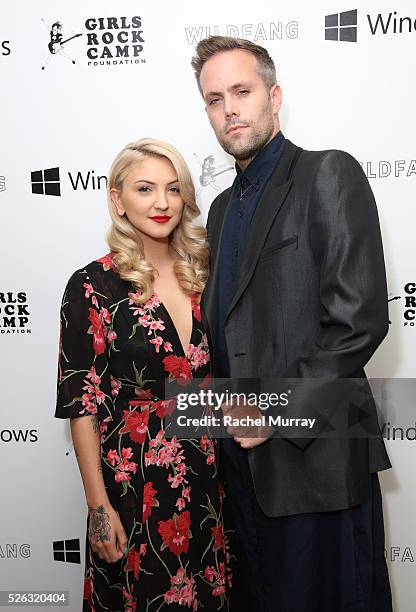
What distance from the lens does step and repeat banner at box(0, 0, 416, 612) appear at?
5.47 ft

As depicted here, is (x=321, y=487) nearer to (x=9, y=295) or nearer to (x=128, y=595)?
(x=128, y=595)

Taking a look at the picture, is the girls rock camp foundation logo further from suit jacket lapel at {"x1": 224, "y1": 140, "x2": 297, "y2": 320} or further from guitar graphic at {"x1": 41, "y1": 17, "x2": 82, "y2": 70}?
suit jacket lapel at {"x1": 224, "y1": 140, "x2": 297, "y2": 320}

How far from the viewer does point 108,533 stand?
4.62ft

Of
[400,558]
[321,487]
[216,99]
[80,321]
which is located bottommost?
[400,558]

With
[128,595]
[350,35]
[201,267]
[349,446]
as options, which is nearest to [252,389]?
[349,446]

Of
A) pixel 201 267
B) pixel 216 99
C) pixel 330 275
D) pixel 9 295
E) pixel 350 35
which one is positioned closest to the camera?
pixel 330 275

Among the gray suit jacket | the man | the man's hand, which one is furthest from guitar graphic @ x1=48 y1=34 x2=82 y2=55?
the man's hand

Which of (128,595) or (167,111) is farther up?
(167,111)

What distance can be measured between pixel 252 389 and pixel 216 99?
0.68 metres

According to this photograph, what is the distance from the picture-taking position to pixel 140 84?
5.66ft

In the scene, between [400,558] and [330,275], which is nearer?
[330,275]

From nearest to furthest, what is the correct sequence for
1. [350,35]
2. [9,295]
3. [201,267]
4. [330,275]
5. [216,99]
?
[330,275] < [216,99] < [201,267] < [350,35] < [9,295]

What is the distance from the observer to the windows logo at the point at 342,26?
1.65m

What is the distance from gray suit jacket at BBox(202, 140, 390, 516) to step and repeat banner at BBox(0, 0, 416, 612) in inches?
17.4
